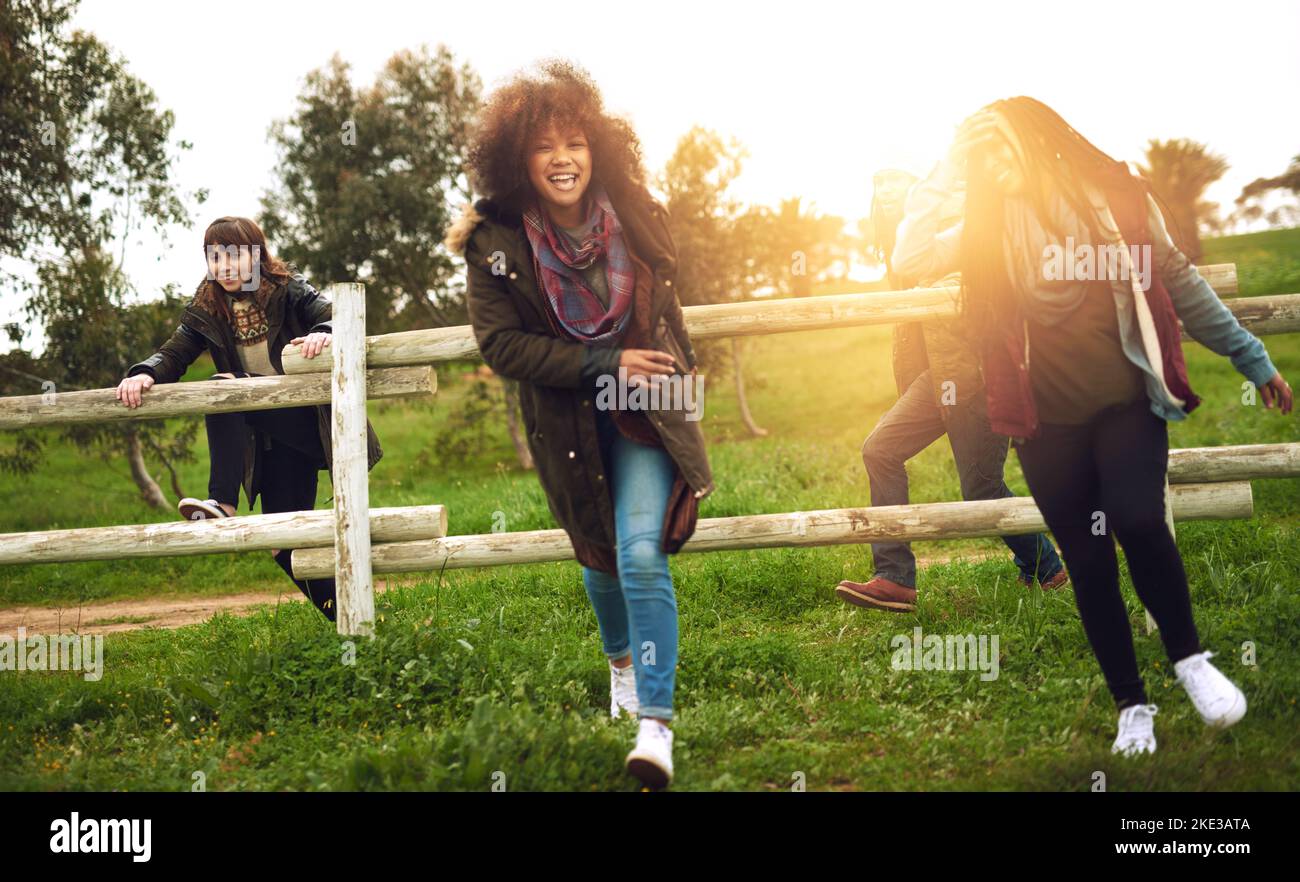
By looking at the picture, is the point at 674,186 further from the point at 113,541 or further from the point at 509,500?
the point at 113,541

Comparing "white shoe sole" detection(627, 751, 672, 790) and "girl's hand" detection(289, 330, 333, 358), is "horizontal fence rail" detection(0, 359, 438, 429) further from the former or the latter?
"white shoe sole" detection(627, 751, 672, 790)

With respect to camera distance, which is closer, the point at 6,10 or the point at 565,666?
the point at 565,666

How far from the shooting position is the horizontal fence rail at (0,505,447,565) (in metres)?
4.75

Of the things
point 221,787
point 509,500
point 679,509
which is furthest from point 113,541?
point 509,500

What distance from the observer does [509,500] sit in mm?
8852

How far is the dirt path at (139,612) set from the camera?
22.6 ft

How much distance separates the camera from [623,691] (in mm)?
3998

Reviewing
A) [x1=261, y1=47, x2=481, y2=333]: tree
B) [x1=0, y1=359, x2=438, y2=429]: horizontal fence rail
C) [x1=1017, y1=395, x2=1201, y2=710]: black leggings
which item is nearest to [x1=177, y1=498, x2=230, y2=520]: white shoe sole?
[x1=0, y1=359, x2=438, y2=429]: horizontal fence rail

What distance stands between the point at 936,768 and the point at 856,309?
2.07m

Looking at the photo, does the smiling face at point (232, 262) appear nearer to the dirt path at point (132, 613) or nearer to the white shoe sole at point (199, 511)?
the white shoe sole at point (199, 511)

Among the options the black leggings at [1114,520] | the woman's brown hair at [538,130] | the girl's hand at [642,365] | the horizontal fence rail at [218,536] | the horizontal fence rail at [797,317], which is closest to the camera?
the girl's hand at [642,365]

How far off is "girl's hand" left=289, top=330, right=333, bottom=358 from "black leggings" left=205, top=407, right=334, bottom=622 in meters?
0.40
